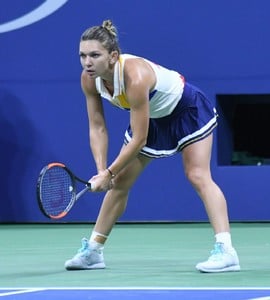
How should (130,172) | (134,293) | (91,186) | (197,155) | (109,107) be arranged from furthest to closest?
(109,107) < (130,172) < (197,155) < (91,186) < (134,293)

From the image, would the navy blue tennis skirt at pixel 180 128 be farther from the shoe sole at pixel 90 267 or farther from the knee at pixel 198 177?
the shoe sole at pixel 90 267

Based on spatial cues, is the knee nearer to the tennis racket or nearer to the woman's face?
the tennis racket

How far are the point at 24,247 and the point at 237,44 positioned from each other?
313cm

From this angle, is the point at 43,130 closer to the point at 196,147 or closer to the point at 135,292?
the point at 196,147

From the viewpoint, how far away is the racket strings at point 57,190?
223 inches

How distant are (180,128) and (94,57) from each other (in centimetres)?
70

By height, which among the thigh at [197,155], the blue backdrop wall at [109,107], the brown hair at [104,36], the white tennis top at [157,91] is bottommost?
the thigh at [197,155]

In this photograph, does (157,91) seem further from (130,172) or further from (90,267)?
(90,267)

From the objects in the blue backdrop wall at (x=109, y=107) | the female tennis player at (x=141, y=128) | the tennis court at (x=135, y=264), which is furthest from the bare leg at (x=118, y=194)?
the blue backdrop wall at (x=109, y=107)

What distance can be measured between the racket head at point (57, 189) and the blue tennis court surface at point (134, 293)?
835 mm

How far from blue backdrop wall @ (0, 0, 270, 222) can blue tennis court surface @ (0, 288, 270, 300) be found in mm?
5012

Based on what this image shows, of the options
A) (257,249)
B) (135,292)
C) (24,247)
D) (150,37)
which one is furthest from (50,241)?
(135,292)

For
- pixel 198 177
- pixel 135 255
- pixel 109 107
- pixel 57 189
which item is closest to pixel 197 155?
pixel 198 177

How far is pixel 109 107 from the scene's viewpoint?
32.6ft
